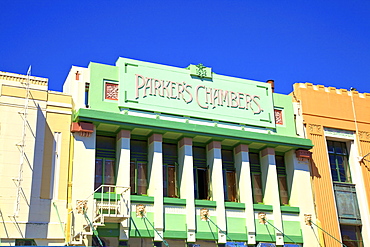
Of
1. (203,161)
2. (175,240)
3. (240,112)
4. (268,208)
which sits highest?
(240,112)

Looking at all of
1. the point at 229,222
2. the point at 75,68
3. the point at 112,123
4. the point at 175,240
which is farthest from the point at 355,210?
the point at 75,68

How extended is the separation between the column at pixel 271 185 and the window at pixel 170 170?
5.35 metres

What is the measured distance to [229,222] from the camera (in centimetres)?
2761

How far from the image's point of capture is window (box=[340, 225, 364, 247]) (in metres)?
30.8

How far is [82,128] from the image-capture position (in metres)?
25.4

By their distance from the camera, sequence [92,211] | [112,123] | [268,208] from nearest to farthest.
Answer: [92,211], [112,123], [268,208]

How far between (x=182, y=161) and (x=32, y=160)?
790 centimetres

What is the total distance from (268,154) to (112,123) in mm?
9467

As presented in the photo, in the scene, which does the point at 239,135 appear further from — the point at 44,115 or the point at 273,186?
the point at 44,115

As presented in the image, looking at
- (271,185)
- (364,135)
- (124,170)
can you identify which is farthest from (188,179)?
(364,135)

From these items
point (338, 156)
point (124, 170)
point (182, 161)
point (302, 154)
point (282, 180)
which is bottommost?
point (124, 170)

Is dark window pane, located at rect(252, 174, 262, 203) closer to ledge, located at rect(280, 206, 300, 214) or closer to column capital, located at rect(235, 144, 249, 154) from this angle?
ledge, located at rect(280, 206, 300, 214)

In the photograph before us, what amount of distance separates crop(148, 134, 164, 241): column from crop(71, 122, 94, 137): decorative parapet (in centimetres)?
342

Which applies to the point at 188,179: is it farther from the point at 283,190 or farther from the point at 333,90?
the point at 333,90
